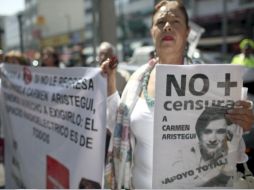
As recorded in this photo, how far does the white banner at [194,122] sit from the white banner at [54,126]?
38cm

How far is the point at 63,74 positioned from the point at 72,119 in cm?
35

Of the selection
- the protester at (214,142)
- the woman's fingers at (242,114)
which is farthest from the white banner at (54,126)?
the woman's fingers at (242,114)

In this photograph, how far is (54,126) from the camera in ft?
10.3

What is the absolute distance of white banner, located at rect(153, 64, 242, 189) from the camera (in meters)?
2.42

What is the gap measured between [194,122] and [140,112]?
0.30 metres

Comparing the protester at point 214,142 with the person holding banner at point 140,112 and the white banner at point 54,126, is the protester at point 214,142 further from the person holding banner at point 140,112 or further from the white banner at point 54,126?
the white banner at point 54,126

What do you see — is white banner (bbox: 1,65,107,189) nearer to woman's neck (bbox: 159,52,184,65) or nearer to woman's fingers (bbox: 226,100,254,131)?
woman's neck (bbox: 159,52,184,65)

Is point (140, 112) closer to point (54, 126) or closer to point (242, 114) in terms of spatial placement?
point (242, 114)

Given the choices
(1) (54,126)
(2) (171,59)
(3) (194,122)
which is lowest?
(1) (54,126)

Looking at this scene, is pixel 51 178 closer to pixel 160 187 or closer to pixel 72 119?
pixel 72 119

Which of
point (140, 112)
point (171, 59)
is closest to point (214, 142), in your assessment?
point (140, 112)

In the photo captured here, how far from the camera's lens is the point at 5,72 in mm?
4000

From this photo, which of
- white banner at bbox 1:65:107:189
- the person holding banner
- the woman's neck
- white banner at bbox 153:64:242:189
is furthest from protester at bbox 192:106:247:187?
white banner at bbox 1:65:107:189

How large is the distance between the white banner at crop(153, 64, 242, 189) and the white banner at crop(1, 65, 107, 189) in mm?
380
